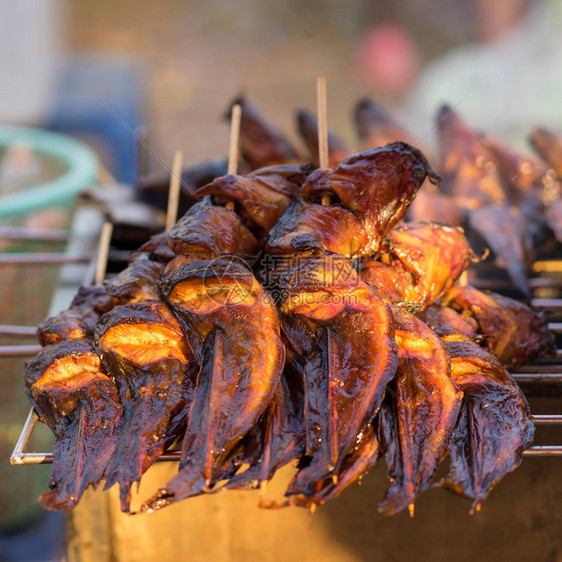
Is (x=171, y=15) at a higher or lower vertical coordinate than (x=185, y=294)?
higher

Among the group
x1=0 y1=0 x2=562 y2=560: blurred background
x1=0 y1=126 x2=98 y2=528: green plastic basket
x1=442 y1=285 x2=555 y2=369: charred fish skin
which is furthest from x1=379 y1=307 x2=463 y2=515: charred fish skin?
x1=0 y1=0 x2=562 y2=560: blurred background

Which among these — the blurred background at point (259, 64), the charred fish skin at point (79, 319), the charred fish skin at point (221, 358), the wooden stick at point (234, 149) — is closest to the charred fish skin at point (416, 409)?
the charred fish skin at point (221, 358)

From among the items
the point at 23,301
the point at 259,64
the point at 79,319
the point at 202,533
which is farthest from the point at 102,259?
the point at 259,64

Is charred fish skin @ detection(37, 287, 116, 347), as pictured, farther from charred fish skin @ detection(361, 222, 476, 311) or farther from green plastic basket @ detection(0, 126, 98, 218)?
green plastic basket @ detection(0, 126, 98, 218)

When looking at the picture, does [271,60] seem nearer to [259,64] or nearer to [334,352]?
[259,64]

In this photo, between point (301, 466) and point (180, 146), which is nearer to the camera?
point (301, 466)

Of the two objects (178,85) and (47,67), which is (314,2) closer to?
(178,85)

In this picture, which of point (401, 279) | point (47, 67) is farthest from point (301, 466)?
point (47, 67)

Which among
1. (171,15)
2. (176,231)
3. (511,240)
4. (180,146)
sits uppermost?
(171,15)
